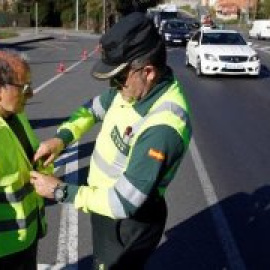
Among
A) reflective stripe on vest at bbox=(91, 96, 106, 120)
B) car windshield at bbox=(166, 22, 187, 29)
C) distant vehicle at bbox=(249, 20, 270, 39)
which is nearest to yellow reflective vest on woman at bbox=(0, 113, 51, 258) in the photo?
reflective stripe on vest at bbox=(91, 96, 106, 120)

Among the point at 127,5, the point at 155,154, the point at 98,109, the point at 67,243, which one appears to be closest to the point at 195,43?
the point at 67,243

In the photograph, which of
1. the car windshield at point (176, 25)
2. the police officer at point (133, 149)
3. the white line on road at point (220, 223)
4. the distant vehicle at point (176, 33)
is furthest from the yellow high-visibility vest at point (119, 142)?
the car windshield at point (176, 25)

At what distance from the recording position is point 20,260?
10.1 feet

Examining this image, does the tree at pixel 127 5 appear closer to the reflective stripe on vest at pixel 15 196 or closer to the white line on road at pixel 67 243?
the white line on road at pixel 67 243

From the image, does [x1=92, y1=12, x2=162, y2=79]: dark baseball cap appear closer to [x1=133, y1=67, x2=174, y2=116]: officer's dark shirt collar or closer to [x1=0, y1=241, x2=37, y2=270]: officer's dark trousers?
[x1=133, y1=67, x2=174, y2=116]: officer's dark shirt collar

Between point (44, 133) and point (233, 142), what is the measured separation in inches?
115

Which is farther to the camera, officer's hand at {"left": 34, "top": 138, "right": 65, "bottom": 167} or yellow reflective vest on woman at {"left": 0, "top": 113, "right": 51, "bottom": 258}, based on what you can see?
officer's hand at {"left": 34, "top": 138, "right": 65, "bottom": 167}

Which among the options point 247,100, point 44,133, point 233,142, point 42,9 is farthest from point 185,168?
point 42,9

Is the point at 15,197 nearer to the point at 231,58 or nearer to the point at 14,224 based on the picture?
the point at 14,224

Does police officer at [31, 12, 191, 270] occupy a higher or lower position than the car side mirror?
higher

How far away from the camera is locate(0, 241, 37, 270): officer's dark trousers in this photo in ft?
9.88

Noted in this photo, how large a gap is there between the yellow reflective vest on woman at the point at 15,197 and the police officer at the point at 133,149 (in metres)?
0.10

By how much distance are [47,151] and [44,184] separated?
40 cm

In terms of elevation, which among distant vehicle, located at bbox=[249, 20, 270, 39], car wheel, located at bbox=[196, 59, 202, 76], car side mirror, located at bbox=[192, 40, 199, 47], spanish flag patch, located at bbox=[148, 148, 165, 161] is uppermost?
spanish flag patch, located at bbox=[148, 148, 165, 161]
